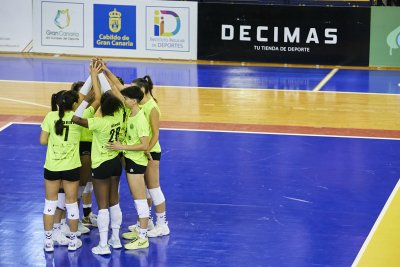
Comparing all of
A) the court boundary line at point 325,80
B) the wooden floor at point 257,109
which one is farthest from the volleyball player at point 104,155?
the court boundary line at point 325,80

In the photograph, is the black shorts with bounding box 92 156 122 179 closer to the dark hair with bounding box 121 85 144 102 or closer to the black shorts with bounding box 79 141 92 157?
the black shorts with bounding box 79 141 92 157

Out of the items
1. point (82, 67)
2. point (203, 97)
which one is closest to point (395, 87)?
point (203, 97)

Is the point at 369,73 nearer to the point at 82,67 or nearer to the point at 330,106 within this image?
the point at 330,106

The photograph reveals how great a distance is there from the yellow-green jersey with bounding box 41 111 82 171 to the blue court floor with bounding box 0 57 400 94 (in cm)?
1219

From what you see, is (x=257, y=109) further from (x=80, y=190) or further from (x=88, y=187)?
(x=80, y=190)

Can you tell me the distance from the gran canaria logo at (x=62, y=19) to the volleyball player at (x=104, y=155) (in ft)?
54.7

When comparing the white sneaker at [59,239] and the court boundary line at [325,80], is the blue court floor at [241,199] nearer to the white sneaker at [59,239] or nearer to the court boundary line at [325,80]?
the white sneaker at [59,239]

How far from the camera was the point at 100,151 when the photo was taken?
30.7ft

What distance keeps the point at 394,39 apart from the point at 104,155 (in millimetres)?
16646

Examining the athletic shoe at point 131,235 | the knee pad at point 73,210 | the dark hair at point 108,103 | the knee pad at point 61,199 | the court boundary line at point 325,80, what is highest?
the court boundary line at point 325,80

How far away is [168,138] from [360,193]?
4.57 m

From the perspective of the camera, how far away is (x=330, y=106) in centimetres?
1894

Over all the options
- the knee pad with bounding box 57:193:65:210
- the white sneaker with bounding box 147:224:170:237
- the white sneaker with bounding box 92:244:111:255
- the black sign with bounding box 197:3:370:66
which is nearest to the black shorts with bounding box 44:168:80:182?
the knee pad with bounding box 57:193:65:210

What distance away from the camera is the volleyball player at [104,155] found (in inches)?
365
